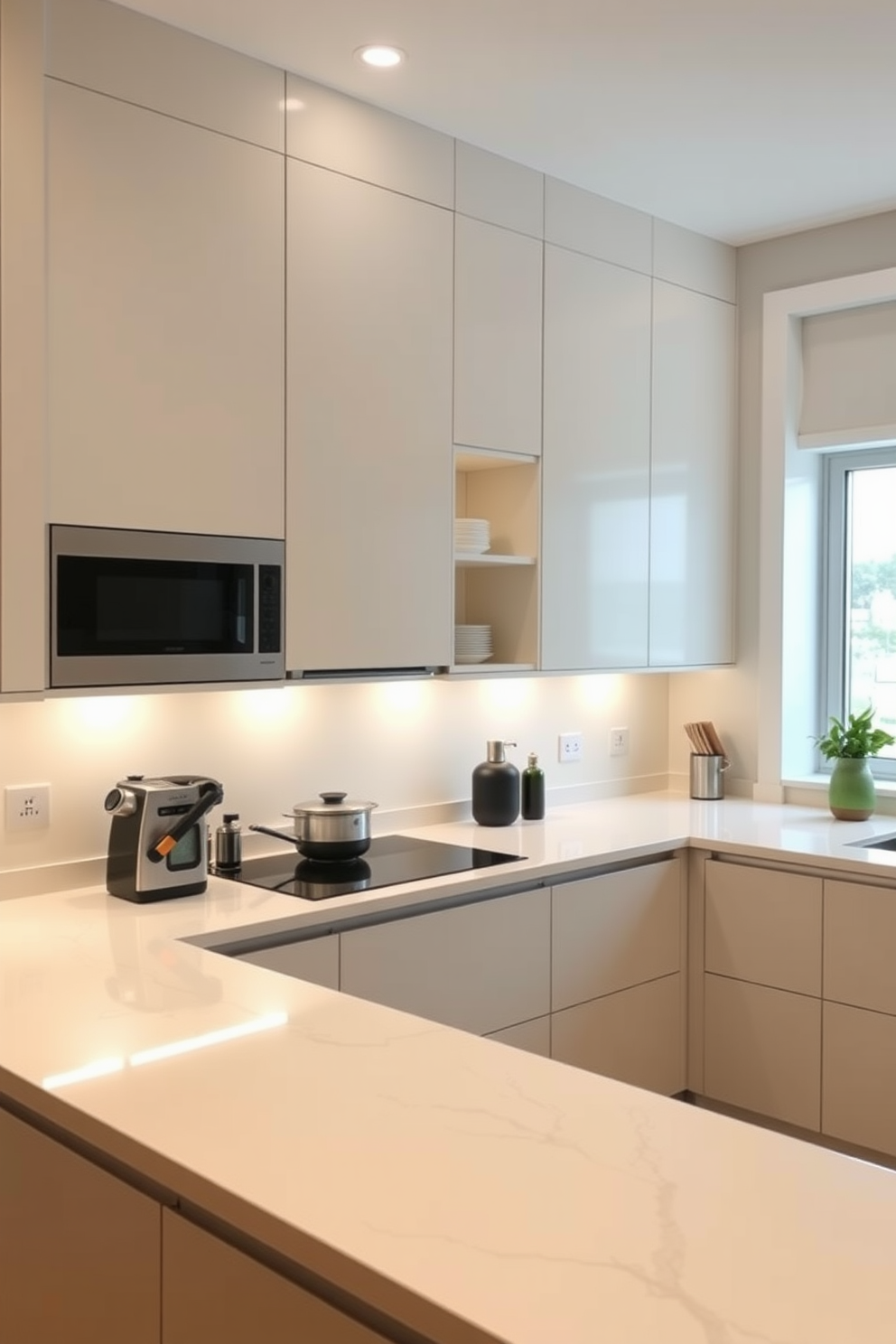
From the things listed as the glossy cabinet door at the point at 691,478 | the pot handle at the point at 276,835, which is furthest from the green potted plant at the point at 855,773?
the pot handle at the point at 276,835

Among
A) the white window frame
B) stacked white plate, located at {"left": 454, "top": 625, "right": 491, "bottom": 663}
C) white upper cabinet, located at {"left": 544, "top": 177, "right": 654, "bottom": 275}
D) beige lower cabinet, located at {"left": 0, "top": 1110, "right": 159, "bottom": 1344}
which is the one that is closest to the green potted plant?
the white window frame

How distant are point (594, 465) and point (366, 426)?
91 cm

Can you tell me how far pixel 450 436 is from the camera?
3150 mm

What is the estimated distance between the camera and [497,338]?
3.26 metres

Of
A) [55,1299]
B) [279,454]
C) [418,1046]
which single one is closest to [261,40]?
[279,454]

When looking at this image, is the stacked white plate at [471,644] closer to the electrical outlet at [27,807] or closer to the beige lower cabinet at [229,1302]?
the electrical outlet at [27,807]

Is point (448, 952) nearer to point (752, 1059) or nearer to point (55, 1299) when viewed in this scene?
point (752, 1059)

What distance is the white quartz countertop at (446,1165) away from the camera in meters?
1.02

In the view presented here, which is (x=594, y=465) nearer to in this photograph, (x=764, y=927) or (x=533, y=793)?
(x=533, y=793)

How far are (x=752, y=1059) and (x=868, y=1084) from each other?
1.05 ft

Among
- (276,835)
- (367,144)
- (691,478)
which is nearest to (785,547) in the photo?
(691,478)

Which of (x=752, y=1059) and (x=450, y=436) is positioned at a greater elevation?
(x=450, y=436)

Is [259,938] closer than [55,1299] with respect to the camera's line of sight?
No

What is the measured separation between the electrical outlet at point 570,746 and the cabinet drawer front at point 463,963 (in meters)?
1.02
